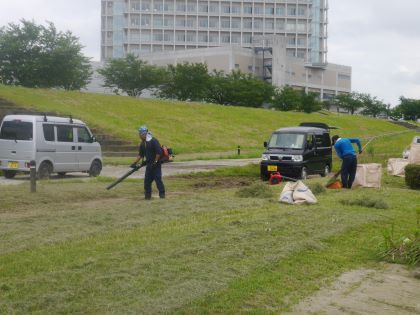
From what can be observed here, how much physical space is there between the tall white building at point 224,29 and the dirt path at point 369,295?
101m

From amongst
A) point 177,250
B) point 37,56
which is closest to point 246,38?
point 37,56

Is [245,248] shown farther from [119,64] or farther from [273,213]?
[119,64]

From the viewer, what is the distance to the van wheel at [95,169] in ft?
63.1

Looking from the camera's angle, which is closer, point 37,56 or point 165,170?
point 165,170

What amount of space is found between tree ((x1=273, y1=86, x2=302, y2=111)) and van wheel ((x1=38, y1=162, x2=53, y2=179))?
161 ft

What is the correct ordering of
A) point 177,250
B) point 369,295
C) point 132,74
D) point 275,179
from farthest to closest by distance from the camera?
point 132,74 < point 275,179 < point 177,250 < point 369,295

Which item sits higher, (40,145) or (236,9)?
(236,9)

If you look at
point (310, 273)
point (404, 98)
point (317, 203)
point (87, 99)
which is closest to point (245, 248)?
point (310, 273)

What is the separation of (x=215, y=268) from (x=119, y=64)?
54664mm

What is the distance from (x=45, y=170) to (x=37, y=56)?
110ft

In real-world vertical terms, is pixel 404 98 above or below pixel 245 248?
above

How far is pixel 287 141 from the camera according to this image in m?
20.2

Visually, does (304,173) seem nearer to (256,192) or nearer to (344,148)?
(344,148)

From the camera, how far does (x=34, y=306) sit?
4.93 metres
